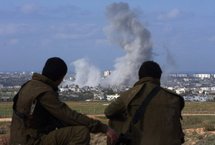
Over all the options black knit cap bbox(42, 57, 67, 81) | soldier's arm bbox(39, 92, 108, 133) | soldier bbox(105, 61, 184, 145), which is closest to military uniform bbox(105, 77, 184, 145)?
soldier bbox(105, 61, 184, 145)

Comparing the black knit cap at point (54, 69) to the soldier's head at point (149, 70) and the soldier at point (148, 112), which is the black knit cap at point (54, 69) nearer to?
the soldier at point (148, 112)

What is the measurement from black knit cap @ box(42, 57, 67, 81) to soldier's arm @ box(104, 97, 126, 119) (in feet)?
1.95

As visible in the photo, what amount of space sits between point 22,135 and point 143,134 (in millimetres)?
1222

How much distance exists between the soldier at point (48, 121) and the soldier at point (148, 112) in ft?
1.41

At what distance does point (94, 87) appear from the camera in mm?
185000

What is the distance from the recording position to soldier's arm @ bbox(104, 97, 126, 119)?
19.7 feet

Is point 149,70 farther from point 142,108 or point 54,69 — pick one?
point 54,69

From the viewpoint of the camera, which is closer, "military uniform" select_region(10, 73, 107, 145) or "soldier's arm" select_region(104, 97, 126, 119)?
"military uniform" select_region(10, 73, 107, 145)

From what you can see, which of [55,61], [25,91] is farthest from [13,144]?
[55,61]

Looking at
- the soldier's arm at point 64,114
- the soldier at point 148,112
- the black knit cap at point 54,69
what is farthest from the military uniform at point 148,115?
the black knit cap at point 54,69

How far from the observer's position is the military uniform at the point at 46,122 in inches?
218

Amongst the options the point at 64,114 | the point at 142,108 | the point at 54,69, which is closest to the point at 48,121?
the point at 64,114

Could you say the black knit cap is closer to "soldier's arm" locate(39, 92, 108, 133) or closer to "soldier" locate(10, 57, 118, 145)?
"soldier" locate(10, 57, 118, 145)

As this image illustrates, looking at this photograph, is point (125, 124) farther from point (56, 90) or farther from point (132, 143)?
point (56, 90)
